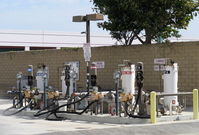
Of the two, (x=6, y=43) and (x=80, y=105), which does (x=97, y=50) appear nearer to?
(x=80, y=105)

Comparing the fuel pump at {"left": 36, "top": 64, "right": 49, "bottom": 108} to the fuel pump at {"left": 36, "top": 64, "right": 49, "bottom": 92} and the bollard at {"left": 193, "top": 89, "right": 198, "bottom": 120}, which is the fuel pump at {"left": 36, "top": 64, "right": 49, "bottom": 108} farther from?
the bollard at {"left": 193, "top": 89, "right": 198, "bottom": 120}

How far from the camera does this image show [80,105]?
1930cm

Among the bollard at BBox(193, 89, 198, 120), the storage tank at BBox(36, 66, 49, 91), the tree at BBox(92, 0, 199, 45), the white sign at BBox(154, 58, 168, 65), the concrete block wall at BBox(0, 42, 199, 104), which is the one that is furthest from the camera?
the tree at BBox(92, 0, 199, 45)

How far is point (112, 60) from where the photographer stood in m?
24.8

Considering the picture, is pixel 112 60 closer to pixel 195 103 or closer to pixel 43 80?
pixel 43 80

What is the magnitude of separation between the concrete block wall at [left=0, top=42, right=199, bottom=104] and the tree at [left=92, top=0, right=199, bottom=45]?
139 cm

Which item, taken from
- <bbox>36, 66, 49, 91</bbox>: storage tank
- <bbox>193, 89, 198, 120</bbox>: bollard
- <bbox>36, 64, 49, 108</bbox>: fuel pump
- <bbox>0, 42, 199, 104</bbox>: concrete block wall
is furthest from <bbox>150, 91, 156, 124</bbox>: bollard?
<bbox>0, 42, 199, 104</bbox>: concrete block wall

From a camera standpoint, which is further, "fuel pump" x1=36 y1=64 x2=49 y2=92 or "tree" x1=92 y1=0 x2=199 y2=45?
"tree" x1=92 y1=0 x2=199 y2=45

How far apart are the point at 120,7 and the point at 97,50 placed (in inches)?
108

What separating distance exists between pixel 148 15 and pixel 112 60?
289cm

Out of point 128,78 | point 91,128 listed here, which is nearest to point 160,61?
point 128,78

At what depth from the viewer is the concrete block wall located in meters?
21.3

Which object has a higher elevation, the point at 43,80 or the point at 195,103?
the point at 43,80

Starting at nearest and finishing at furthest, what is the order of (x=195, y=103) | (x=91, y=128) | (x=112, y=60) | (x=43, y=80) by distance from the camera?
(x=91, y=128), (x=195, y=103), (x=43, y=80), (x=112, y=60)
